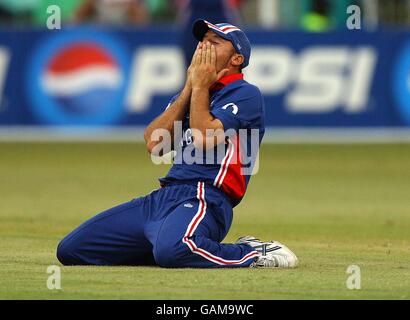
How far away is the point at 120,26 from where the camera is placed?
22281 millimetres

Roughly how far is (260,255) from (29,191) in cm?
692

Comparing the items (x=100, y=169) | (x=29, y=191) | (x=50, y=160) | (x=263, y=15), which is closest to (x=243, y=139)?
(x=29, y=191)

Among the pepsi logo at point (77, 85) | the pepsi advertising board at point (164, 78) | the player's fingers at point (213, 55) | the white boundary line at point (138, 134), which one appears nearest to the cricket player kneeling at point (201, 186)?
the player's fingers at point (213, 55)

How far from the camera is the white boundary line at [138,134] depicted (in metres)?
21.9

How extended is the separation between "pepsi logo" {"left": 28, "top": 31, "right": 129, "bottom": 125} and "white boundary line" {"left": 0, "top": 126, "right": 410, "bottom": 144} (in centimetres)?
18

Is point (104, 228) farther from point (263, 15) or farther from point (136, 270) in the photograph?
point (263, 15)

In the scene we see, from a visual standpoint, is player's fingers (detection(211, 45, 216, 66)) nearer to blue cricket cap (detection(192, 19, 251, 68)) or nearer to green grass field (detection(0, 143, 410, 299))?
blue cricket cap (detection(192, 19, 251, 68))

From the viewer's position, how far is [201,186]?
8.87 meters

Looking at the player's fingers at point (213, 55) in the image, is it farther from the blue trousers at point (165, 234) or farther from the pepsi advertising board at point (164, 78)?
the pepsi advertising board at point (164, 78)

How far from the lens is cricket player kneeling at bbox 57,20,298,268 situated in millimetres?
8711

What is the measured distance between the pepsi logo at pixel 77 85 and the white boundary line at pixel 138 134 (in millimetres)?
181

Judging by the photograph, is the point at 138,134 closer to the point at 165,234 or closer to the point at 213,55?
the point at 213,55

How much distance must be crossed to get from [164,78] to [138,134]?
1093mm

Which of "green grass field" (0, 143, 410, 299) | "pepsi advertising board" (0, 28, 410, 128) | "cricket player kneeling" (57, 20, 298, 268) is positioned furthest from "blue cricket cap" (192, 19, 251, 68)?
"pepsi advertising board" (0, 28, 410, 128)
